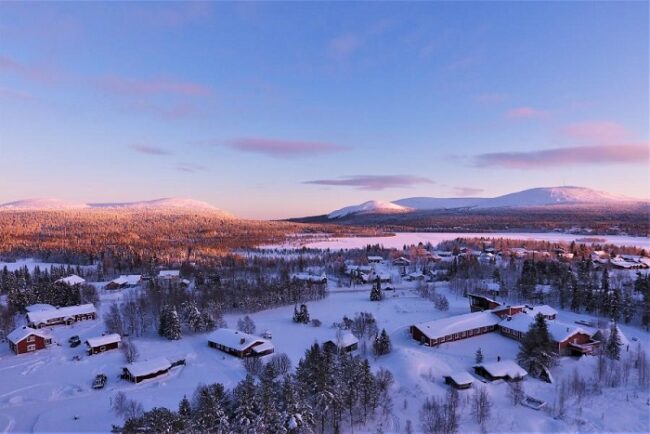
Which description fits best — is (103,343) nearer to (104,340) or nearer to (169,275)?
(104,340)

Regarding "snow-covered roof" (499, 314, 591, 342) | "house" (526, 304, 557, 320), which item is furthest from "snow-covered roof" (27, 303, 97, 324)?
"house" (526, 304, 557, 320)

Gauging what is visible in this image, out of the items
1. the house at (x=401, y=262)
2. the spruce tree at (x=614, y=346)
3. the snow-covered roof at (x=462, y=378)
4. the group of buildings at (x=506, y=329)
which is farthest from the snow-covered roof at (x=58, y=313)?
the house at (x=401, y=262)

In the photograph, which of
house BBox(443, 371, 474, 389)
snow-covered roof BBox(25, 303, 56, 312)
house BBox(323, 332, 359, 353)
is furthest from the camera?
snow-covered roof BBox(25, 303, 56, 312)

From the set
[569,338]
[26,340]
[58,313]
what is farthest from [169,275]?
[569,338]

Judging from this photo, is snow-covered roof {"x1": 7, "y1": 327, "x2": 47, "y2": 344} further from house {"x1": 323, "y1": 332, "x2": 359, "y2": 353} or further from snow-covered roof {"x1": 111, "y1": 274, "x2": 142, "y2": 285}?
snow-covered roof {"x1": 111, "y1": 274, "x2": 142, "y2": 285}

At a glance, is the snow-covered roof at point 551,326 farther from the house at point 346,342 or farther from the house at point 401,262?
the house at point 401,262
